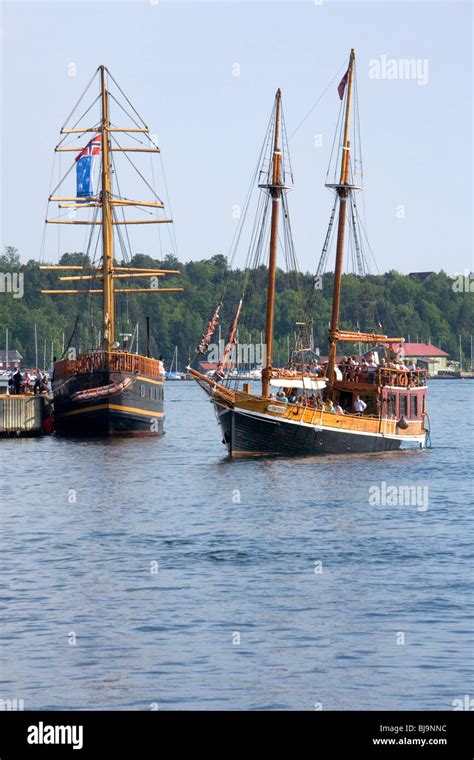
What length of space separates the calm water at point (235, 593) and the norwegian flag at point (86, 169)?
30519 millimetres

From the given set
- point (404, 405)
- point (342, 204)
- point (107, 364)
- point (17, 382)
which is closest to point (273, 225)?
point (342, 204)

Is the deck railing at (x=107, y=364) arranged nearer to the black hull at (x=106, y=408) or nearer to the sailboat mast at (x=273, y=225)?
the black hull at (x=106, y=408)

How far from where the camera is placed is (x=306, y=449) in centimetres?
6034

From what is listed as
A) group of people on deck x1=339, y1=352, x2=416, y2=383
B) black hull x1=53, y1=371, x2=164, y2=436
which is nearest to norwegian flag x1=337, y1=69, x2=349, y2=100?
group of people on deck x1=339, y1=352, x2=416, y2=383

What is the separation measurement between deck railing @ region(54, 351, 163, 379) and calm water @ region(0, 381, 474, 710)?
21595 millimetres

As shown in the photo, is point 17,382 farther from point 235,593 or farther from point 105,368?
point 235,593

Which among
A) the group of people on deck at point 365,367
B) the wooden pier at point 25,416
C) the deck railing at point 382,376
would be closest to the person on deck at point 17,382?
the wooden pier at point 25,416

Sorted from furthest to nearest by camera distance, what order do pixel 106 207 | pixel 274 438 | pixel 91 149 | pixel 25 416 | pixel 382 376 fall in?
pixel 106 207, pixel 91 149, pixel 25 416, pixel 382 376, pixel 274 438

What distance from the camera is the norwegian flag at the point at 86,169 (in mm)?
81125

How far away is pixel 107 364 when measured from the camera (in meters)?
74.8

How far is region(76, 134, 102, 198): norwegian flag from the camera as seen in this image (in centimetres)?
8112

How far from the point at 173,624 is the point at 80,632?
163 cm

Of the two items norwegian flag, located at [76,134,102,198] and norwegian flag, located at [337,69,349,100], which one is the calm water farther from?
norwegian flag, located at [76,134,102,198]

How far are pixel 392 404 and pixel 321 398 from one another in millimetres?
3998
